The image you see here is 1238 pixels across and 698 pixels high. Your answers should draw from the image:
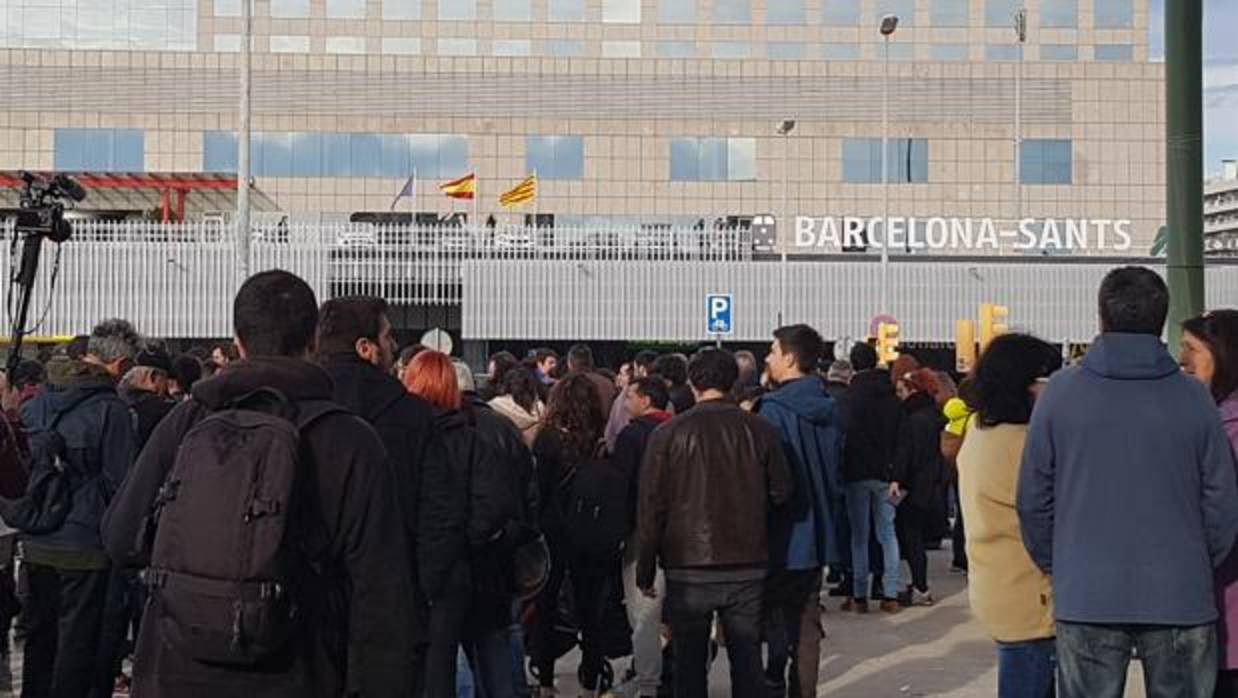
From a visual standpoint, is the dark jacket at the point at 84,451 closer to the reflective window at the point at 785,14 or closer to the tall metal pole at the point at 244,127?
the tall metal pole at the point at 244,127

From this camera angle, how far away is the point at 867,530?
44.6 ft

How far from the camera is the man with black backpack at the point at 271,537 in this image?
3988 millimetres

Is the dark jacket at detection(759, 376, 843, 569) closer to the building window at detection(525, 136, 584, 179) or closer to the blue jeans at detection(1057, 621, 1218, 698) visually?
the blue jeans at detection(1057, 621, 1218, 698)

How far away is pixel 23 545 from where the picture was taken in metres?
8.21

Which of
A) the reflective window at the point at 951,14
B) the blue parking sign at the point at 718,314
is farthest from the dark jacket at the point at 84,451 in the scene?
the reflective window at the point at 951,14

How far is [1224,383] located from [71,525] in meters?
5.40

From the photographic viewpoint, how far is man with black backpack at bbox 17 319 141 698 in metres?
7.97

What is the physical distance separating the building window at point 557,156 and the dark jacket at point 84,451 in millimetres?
54678

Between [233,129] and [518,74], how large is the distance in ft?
36.2

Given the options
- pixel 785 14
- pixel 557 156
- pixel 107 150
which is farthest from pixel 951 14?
pixel 107 150

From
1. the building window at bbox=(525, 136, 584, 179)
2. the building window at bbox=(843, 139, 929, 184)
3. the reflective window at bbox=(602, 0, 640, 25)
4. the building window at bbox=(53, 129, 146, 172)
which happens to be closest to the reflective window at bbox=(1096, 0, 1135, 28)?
the building window at bbox=(843, 139, 929, 184)

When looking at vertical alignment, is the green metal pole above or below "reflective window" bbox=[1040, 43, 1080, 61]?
below

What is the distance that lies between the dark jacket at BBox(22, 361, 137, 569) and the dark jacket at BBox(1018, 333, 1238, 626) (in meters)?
4.82

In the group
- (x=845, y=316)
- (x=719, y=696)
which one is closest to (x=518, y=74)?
(x=845, y=316)
